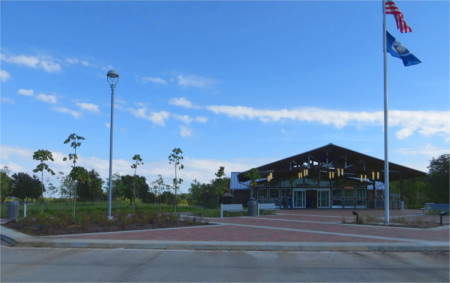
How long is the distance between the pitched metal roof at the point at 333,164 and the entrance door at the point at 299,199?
14.0 feet

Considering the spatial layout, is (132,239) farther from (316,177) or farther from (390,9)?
(316,177)

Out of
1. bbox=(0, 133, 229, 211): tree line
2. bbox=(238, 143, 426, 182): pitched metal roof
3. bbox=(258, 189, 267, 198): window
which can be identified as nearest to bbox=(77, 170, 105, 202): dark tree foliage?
bbox=(0, 133, 229, 211): tree line

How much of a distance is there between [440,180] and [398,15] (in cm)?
3465

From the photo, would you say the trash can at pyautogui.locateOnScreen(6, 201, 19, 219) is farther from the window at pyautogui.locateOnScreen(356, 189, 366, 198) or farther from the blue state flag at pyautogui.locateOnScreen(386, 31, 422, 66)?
the window at pyautogui.locateOnScreen(356, 189, 366, 198)

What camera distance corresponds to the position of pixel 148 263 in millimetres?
8578

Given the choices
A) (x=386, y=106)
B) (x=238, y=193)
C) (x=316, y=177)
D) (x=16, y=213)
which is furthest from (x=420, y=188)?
(x=16, y=213)

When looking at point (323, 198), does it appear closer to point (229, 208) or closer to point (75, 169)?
point (229, 208)

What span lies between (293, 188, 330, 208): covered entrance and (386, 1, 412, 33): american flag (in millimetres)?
24427

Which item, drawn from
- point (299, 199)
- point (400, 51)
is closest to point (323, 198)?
point (299, 199)

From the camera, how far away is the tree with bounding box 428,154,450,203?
46438 mm

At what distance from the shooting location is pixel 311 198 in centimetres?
4147

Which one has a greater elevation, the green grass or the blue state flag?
the blue state flag

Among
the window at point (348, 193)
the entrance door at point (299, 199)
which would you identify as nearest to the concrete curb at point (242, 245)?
the entrance door at point (299, 199)

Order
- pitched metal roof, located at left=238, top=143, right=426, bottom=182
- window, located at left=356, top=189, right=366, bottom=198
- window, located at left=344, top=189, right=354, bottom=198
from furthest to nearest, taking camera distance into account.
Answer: window, located at left=356, top=189, right=366, bottom=198
window, located at left=344, top=189, right=354, bottom=198
pitched metal roof, located at left=238, top=143, right=426, bottom=182
